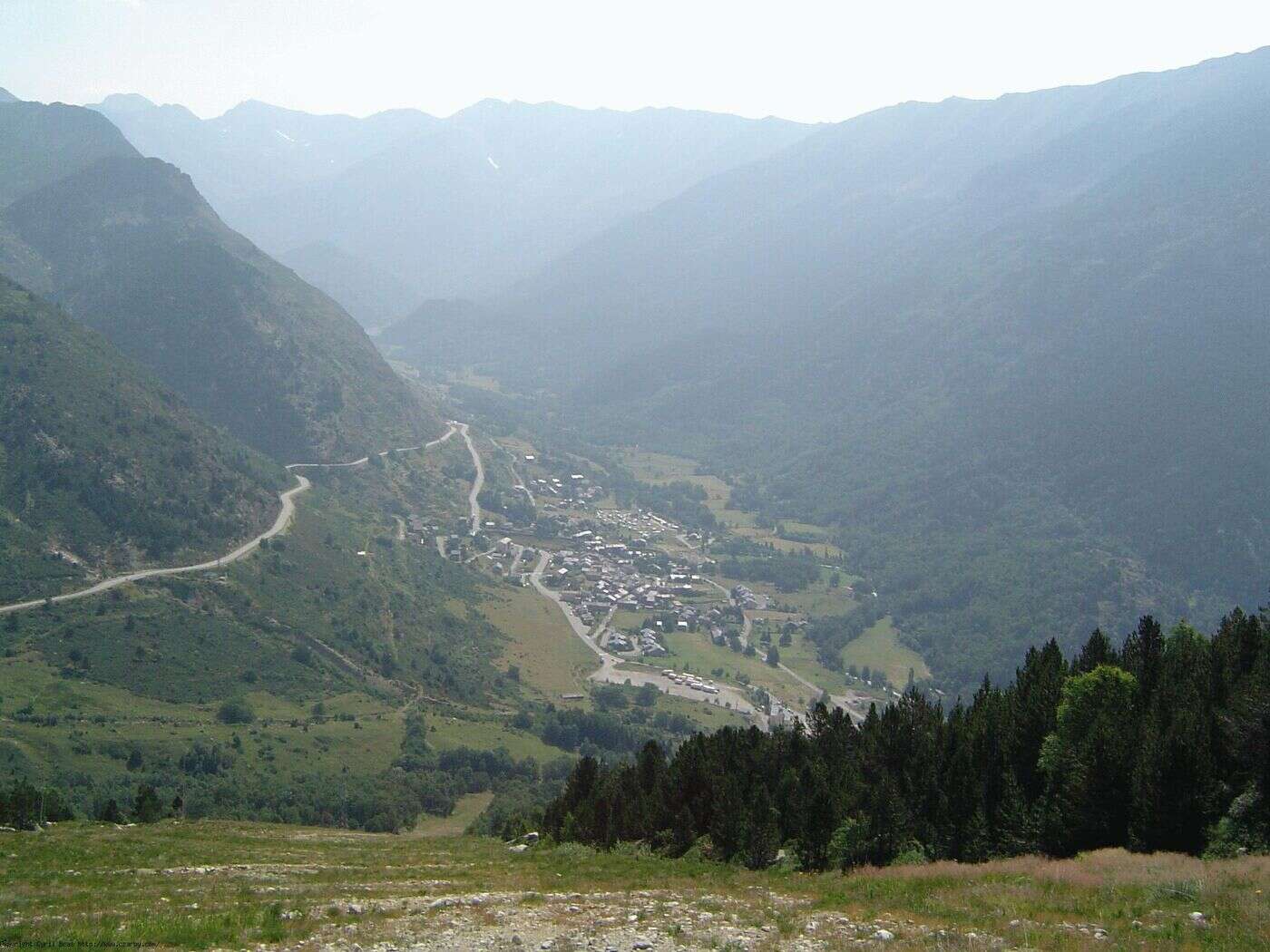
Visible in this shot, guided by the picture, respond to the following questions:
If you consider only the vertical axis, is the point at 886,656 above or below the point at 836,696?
above

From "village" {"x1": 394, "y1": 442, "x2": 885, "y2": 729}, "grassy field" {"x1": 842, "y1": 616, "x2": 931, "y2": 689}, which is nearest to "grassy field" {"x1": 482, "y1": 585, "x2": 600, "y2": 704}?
"village" {"x1": 394, "y1": 442, "x2": 885, "y2": 729}

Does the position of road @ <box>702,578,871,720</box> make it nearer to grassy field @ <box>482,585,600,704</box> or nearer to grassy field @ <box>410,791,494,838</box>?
grassy field @ <box>482,585,600,704</box>

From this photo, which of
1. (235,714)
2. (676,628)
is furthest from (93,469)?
(676,628)

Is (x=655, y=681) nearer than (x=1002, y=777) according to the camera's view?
No

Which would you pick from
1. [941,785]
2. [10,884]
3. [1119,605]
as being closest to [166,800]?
[10,884]

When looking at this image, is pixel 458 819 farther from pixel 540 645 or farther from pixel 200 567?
pixel 540 645

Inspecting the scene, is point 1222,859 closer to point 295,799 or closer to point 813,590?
point 295,799
